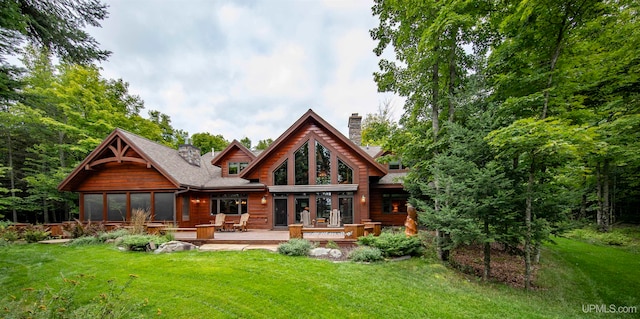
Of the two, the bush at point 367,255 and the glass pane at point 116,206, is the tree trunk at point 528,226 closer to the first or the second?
the bush at point 367,255

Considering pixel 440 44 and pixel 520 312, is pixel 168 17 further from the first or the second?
pixel 520 312

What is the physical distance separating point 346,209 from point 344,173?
1.86 meters

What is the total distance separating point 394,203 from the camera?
14.2 m

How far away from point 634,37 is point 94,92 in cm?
2691

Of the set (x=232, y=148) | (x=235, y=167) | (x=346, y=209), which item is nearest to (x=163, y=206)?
(x=235, y=167)

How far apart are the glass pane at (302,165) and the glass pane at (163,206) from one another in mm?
6848

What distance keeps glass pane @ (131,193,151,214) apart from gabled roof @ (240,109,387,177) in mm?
5288

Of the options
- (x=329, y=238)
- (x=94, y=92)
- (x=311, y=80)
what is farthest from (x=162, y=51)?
(x=329, y=238)

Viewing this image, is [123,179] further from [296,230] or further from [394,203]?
[394,203]

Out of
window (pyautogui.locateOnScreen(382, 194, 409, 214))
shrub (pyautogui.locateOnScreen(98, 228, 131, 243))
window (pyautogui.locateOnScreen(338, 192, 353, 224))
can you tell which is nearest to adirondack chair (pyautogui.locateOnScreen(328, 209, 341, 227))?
window (pyautogui.locateOnScreen(338, 192, 353, 224))

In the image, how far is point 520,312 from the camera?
4633mm

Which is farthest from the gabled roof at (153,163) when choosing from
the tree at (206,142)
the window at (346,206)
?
the tree at (206,142)

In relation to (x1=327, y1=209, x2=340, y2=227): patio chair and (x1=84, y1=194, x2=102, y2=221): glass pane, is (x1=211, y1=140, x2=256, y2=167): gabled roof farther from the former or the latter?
(x1=327, y1=209, x2=340, y2=227): patio chair

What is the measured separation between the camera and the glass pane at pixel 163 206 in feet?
41.6
